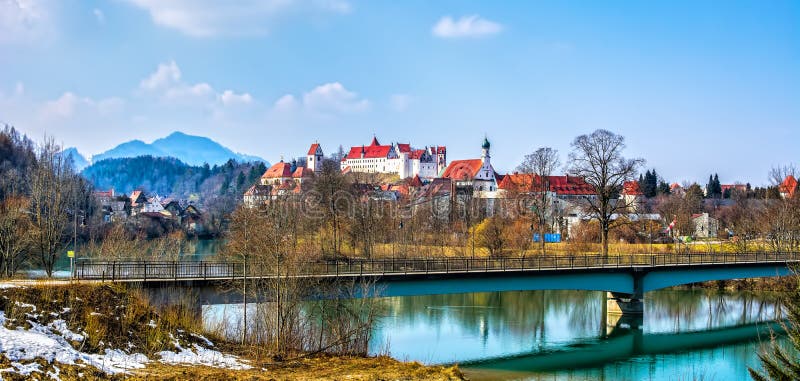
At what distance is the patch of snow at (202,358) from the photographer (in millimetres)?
22312

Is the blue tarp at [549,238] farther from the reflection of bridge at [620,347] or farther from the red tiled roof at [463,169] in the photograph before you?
the red tiled roof at [463,169]

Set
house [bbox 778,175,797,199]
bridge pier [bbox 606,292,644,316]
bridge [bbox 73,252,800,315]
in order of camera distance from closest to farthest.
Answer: bridge [bbox 73,252,800,315]
bridge pier [bbox 606,292,644,316]
house [bbox 778,175,797,199]

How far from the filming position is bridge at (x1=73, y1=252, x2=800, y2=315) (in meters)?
31.8

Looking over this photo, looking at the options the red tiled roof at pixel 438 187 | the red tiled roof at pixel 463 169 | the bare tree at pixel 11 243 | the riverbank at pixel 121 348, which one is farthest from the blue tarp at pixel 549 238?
the red tiled roof at pixel 463 169

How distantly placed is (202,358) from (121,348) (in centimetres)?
264

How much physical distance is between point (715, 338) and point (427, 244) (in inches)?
1562

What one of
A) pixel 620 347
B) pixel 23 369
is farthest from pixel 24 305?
pixel 620 347

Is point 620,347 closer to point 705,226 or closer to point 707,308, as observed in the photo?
point 707,308

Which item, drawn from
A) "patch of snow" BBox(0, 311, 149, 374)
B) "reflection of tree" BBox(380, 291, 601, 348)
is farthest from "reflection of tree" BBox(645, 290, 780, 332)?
"patch of snow" BBox(0, 311, 149, 374)

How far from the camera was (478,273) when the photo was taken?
132ft

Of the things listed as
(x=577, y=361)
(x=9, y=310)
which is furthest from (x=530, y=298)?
(x=9, y=310)

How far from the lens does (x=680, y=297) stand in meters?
60.2

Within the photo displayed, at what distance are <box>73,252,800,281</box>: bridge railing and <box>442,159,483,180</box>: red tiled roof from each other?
103m

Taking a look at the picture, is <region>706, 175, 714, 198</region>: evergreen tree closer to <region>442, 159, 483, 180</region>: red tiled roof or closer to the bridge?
<region>442, 159, 483, 180</region>: red tiled roof
